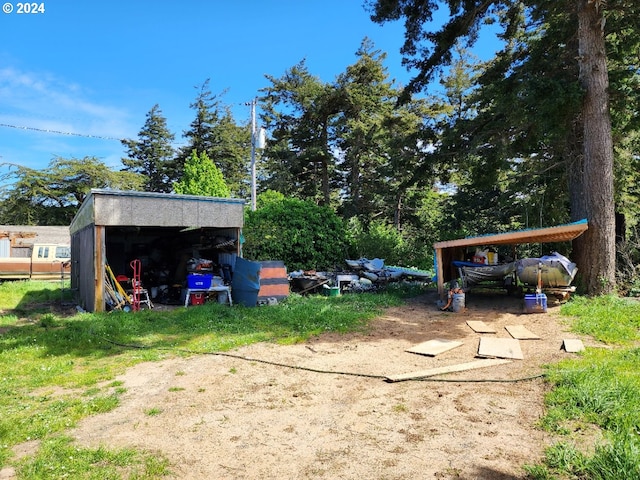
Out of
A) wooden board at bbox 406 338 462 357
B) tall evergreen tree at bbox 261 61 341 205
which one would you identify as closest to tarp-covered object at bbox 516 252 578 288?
wooden board at bbox 406 338 462 357

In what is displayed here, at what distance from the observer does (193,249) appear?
46.0ft

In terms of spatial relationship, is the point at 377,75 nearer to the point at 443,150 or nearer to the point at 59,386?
the point at 443,150

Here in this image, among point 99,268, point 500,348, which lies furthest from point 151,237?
point 500,348

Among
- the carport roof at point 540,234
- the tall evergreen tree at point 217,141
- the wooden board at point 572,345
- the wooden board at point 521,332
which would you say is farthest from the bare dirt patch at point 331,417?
the tall evergreen tree at point 217,141

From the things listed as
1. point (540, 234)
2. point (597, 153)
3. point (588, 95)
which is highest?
point (588, 95)

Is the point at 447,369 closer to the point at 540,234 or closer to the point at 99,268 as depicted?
the point at 540,234

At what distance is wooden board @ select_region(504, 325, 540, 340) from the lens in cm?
720

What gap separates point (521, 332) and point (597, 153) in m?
5.42

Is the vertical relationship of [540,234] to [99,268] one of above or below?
above

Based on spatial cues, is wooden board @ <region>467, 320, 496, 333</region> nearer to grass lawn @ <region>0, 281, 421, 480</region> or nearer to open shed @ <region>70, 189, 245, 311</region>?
grass lawn @ <region>0, 281, 421, 480</region>

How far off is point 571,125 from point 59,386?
12847 millimetres

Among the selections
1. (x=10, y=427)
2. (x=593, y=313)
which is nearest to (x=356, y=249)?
(x=593, y=313)

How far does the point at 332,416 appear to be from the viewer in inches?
160

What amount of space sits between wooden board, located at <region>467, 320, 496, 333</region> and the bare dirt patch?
3.95ft
